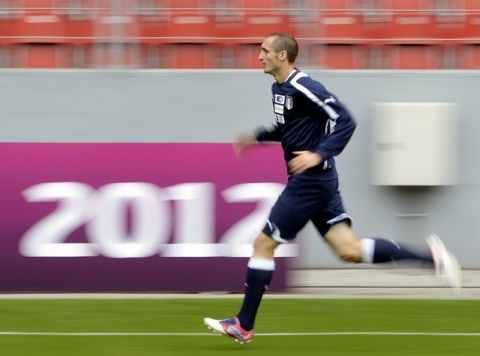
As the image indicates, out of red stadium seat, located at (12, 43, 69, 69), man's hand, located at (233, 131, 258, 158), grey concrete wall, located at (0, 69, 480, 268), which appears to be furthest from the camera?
red stadium seat, located at (12, 43, 69, 69)

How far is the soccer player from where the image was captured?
6051 mm

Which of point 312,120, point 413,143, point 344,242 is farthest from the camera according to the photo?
point 413,143

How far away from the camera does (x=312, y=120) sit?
6211mm

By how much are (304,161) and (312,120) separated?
0.37 meters

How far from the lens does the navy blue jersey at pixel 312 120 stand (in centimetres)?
607

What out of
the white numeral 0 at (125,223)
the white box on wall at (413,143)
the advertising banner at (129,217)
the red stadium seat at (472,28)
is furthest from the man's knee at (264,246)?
the red stadium seat at (472,28)

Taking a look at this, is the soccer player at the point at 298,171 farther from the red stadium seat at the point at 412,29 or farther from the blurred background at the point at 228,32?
the red stadium seat at the point at 412,29

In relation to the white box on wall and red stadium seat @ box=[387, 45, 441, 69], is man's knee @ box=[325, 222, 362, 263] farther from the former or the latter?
red stadium seat @ box=[387, 45, 441, 69]

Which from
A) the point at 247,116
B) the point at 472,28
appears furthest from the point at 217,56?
the point at 472,28
